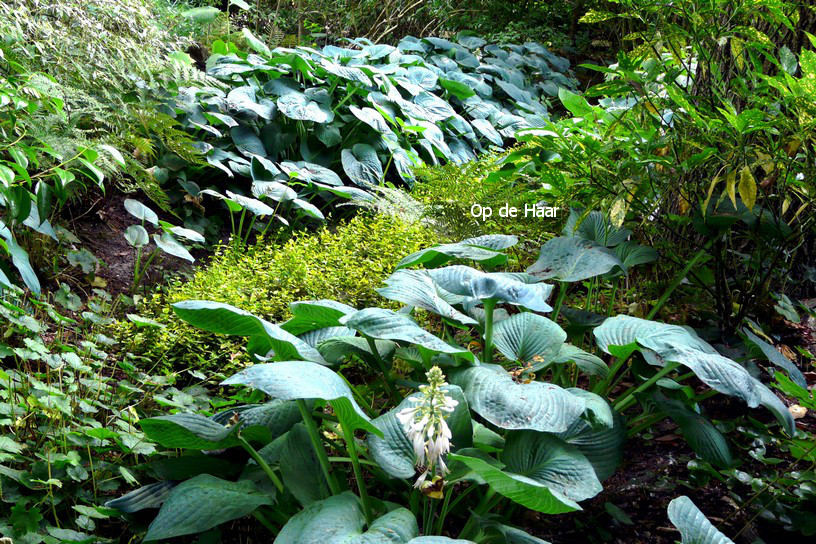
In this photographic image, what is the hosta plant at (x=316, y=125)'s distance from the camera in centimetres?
407

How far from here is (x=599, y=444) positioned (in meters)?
1.81

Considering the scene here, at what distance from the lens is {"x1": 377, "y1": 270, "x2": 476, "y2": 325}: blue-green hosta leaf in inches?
70.3

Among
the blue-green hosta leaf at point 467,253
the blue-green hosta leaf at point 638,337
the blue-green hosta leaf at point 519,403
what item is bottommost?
the blue-green hosta leaf at point 519,403

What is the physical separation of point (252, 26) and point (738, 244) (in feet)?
25.5

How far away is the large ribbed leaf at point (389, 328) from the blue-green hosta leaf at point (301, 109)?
3.01 m

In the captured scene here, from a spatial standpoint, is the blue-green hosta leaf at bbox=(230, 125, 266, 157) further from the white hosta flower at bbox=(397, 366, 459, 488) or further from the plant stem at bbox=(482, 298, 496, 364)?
the white hosta flower at bbox=(397, 366, 459, 488)

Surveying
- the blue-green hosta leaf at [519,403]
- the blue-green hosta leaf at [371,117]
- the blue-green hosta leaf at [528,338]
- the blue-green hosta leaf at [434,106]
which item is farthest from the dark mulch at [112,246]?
the blue-green hosta leaf at [434,106]

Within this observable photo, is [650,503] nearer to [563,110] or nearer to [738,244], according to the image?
[738,244]

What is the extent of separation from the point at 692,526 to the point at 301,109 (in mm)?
3689

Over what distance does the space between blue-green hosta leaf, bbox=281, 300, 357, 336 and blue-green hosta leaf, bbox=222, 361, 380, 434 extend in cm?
36

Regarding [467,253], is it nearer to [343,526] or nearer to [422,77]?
[343,526]

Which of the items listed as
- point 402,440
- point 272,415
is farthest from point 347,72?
point 402,440

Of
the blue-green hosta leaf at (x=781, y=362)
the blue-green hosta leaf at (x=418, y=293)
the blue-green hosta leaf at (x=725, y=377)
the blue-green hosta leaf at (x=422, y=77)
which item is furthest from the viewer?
the blue-green hosta leaf at (x=422, y=77)

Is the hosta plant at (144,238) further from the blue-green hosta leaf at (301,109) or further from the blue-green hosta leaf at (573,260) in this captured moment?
the blue-green hosta leaf at (573,260)
